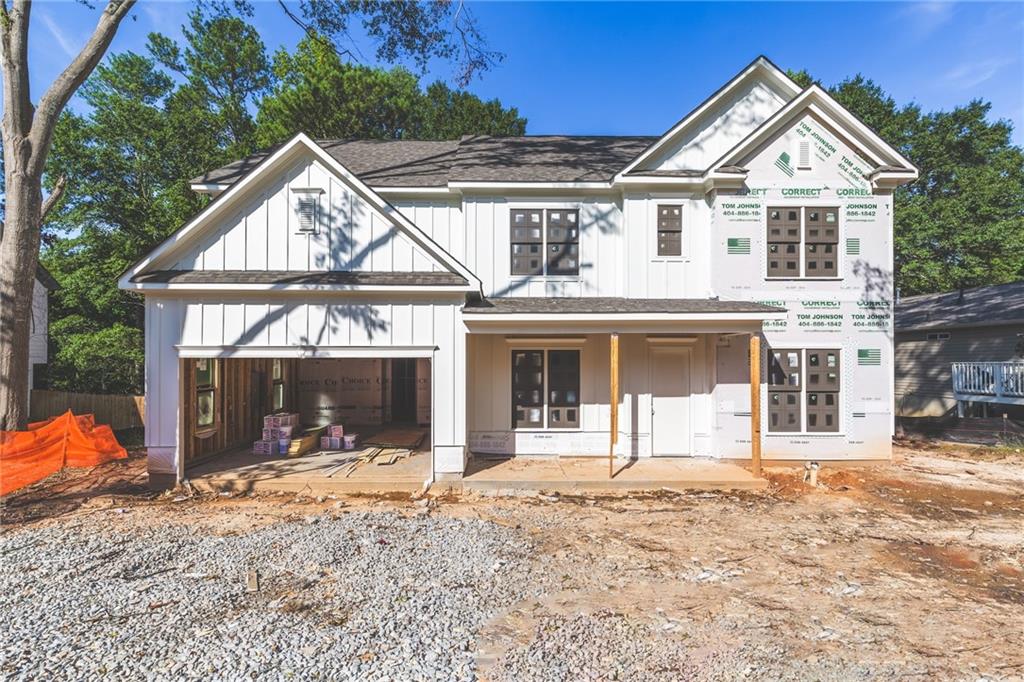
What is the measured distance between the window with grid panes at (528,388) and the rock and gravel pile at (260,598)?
12.6 feet

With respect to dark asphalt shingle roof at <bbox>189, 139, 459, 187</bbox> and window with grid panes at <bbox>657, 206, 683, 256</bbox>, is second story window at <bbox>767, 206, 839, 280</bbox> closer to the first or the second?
window with grid panes at <bbox>657, 206, 683, 256</bbox>

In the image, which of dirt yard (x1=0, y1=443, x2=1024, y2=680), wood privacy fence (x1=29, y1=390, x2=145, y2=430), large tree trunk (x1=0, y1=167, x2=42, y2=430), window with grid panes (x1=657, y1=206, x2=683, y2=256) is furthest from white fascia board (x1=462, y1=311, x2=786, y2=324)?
wood privacy fence (x1=29, y1=390, x2=145, y2=430)

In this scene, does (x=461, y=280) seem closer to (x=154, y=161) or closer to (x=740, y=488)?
(x=740, y=488)

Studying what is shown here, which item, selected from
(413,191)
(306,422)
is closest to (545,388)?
(413,191)

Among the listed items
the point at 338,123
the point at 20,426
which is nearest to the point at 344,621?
the point at 20,426

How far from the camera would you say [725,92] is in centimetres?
1028

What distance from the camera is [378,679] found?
129 inches

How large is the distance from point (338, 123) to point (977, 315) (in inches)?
1208

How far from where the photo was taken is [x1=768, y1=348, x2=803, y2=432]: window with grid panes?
9.75 m

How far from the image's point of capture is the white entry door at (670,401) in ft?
33.0

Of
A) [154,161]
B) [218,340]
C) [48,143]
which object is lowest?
[218,340]

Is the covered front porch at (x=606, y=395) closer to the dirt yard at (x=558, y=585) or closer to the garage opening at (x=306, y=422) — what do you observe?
the garage opening at (x=306, y=422)

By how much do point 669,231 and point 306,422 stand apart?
435 inches

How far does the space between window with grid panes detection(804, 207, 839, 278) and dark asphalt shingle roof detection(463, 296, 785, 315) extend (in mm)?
1720
